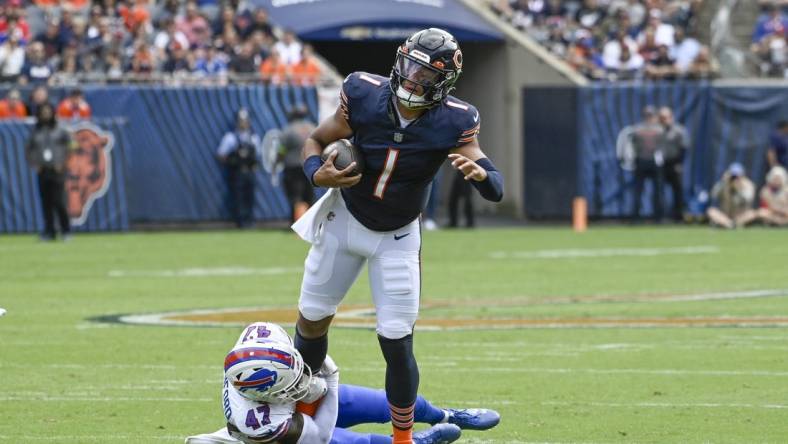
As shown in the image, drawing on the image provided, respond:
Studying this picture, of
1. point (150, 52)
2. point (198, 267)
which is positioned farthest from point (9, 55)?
point (198, 267)

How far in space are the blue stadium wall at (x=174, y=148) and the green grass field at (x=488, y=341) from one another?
3355 mm

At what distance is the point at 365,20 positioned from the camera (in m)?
29.2

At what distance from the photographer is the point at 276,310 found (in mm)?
13992

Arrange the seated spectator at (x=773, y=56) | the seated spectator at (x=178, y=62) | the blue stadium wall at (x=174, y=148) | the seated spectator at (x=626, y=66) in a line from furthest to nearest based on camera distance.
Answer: the seated spectator at (x=773, y=56)
the seated spectator at (x=626, y=66)
the seated spectator at (x=178, y=62)
the blue stadium wall at (x=174, y=148)

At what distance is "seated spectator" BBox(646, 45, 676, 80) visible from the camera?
2828 centimetres

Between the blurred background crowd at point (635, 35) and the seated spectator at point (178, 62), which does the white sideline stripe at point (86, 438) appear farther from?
the blurred background crowd at point (635, 35)

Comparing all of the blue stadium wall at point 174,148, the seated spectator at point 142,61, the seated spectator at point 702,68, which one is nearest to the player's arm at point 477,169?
the blue stadium wall at point 174,148

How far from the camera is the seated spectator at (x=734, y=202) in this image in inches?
1006

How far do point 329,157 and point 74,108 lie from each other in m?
17.9

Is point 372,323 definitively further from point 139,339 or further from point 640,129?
point 640,129

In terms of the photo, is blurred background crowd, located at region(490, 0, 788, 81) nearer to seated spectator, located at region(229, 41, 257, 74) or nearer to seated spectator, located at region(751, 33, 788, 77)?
seated spectator, located at region(751, 33, 788, 77)

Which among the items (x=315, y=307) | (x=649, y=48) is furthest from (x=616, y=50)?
(x=315, y=307)

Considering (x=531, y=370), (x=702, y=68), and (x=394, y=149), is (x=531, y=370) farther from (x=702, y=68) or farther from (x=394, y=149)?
(x=702, y=68)

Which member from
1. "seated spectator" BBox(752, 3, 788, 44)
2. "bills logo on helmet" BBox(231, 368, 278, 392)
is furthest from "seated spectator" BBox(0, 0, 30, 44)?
"bills logo on helmet" BBox(231, 368, 278, 392)
